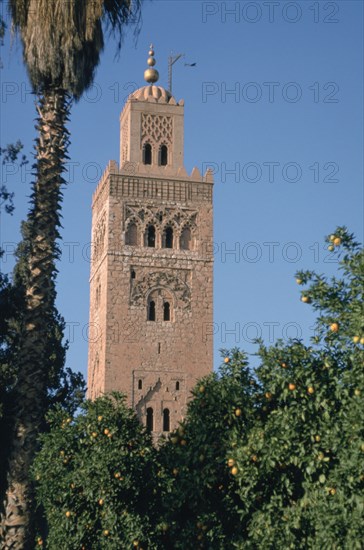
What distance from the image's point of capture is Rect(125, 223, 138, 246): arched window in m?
42.5

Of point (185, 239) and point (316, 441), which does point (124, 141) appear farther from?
point (316, 441)

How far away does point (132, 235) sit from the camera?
42.7 metres

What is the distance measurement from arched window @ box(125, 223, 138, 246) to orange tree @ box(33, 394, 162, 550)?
25.4 m

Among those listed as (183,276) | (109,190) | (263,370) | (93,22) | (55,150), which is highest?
(109,190)

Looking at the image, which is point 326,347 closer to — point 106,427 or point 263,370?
point 263,370

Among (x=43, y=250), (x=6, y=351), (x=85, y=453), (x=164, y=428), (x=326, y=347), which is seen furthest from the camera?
(x=164, y=428)

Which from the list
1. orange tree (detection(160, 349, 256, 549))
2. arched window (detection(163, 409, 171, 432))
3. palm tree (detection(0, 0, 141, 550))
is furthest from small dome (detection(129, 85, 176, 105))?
orange tree (detection(160, 349, 256, 549))

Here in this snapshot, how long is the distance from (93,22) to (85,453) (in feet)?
22.2

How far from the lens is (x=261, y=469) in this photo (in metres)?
13.8

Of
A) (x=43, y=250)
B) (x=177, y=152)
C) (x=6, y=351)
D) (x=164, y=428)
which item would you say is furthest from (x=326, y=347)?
(x=177, y=152)

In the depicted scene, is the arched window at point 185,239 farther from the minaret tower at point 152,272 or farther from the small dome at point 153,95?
the small dome at point 153,95

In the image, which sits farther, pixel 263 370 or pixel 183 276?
pixel 183 276

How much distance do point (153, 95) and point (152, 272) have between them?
8251 mm

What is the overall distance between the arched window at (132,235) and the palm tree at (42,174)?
2666 centimetres
